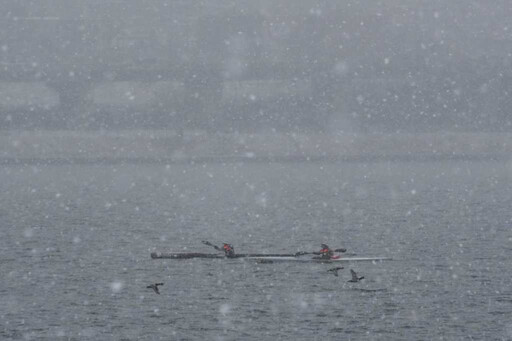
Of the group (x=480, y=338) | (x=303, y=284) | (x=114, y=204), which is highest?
(x=114, y=204)

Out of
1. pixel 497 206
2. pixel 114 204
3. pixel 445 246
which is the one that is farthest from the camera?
pixel 114 204

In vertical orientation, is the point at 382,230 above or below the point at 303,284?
above

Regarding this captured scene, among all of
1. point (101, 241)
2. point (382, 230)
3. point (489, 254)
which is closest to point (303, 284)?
point (489, 254)

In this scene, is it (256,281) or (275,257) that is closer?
(256,281)

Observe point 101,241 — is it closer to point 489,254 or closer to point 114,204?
point 489,254

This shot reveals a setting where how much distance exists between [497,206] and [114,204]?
59.9 metres

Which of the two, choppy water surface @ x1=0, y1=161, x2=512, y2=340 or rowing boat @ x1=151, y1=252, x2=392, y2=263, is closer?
choppy water surface @ x1=0, y1=161, x2=512, y2=340

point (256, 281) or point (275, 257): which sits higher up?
point (275, 257)

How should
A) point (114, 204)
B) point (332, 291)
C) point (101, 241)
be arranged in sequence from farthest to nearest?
point (114, 204) < point (101, 241) < point (332, 291)

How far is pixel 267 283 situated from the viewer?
57.9 m

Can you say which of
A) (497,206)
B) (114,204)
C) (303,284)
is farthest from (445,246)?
(114,204)

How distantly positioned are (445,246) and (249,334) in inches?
1521

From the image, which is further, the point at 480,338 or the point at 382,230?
the point at 382,230

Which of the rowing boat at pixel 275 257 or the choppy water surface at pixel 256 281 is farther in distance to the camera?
the rowing boat at pixel 275 257
